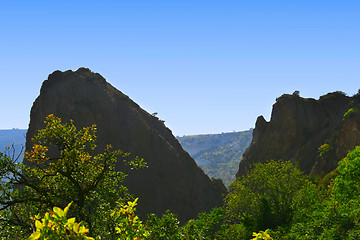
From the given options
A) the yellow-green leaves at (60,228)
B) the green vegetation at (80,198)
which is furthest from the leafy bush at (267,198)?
the yellow-green leaves at (60,228)

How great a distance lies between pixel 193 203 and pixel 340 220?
82.0 metres

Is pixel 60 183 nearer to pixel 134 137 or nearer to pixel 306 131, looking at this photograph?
pixel 134 137

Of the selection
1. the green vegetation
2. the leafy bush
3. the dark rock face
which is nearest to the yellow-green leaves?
the green vegetation

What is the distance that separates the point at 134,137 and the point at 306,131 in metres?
60.2

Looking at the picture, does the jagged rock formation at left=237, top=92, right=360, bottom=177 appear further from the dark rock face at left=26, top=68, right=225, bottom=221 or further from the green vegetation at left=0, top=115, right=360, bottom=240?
the green vegetation at left=0, top=115, right=360, bottom=240

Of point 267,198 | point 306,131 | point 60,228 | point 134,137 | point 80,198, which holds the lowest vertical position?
point 267,198

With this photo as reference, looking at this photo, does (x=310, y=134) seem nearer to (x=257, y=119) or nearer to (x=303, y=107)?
(x=303, y=107)

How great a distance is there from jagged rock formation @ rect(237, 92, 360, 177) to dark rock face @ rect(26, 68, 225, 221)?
824 inches

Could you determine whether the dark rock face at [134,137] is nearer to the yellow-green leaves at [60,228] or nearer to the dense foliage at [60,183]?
the dense foliage at [60,183]

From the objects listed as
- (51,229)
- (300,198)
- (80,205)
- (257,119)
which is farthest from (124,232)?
(257,119)

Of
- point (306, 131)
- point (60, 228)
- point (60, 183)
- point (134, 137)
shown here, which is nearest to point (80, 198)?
point (60, 183)

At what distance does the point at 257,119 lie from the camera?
10494cm

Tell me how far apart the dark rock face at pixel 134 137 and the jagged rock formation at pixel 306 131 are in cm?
2093

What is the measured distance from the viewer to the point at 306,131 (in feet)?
292
